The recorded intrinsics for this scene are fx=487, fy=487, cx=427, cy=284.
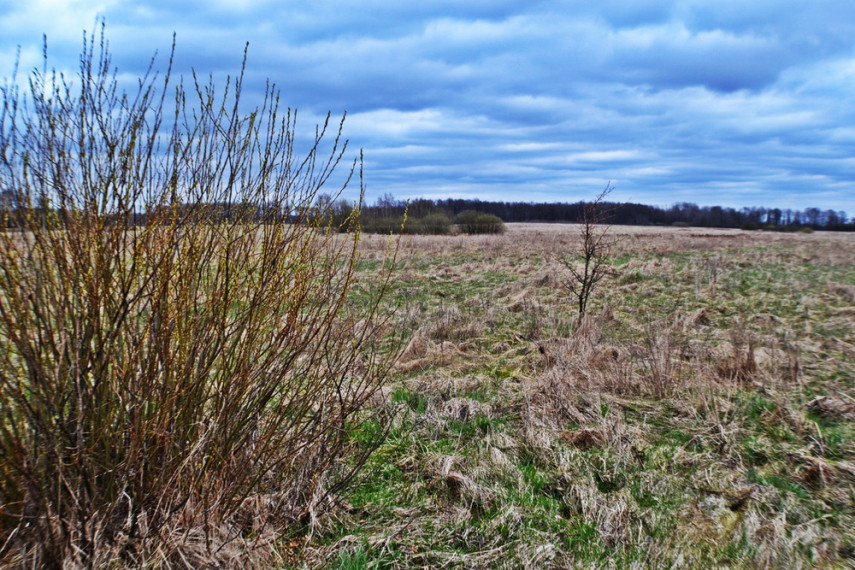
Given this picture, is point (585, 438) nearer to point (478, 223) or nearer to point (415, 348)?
point (415, 348)

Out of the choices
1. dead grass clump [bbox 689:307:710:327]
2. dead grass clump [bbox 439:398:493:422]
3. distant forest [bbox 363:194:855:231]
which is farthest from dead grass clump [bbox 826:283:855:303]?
distant forest [bbox 363:194:855:231]

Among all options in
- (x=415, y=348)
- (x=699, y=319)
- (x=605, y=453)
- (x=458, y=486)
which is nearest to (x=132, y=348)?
(x=458, y=486)

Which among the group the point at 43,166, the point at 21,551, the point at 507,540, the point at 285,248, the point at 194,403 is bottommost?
the point at 507,540

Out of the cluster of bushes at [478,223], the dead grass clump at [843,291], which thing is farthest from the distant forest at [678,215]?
the dead grass clump at [843,291]

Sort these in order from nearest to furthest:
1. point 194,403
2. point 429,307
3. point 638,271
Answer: point 194,403, point 429,307, point 638,271

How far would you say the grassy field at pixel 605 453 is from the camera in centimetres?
262

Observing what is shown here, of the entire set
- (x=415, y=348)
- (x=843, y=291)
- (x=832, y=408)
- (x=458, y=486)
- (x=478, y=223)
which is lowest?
(x=458, y=486)

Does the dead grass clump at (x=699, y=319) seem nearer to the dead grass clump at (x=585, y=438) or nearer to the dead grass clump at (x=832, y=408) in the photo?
the dead grass clump at (x=832, y=408)

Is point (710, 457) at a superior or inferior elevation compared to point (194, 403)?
inferior

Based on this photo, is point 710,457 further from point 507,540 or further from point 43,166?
point 43,166

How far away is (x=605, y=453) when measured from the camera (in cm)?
349

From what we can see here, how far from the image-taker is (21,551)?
1909 millimetres

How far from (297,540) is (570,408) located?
2.49 metres

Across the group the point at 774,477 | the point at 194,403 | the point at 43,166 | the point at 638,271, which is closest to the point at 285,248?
the point at 194,403
